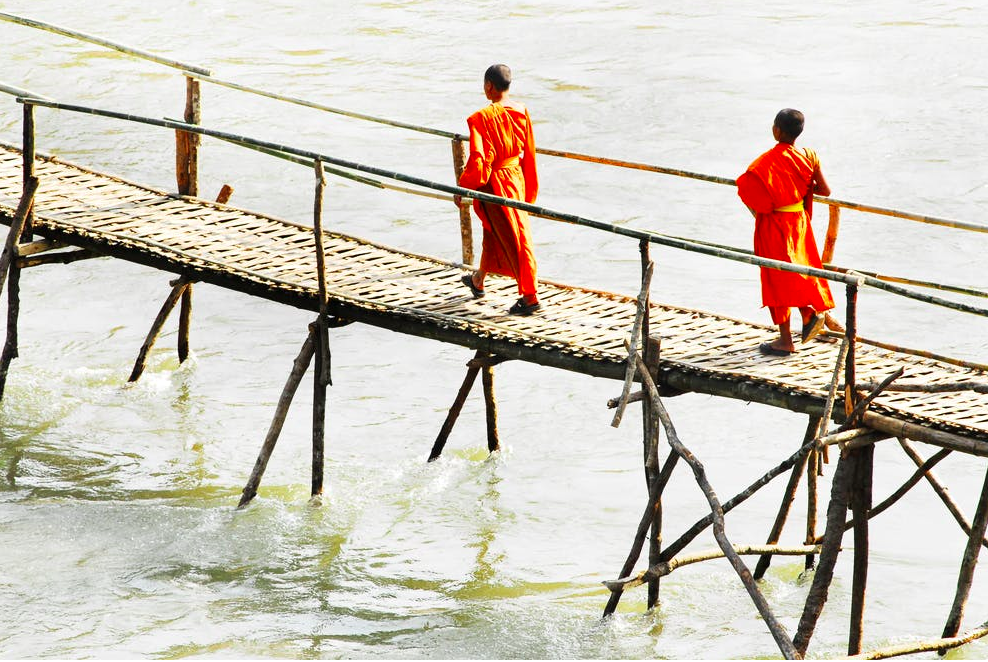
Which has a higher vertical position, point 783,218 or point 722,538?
point 783,218

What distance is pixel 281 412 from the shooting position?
788 centimetres

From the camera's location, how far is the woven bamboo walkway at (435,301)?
6.26 metres

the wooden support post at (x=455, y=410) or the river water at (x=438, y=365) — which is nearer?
the river water at (x=438, y=365)

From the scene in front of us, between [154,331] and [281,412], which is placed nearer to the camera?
[281,412]

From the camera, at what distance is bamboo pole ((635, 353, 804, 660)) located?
5.87 metres

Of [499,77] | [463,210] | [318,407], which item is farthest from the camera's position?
[463,210]

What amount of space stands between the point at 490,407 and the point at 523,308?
1.94 m

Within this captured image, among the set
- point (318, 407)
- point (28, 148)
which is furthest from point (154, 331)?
point (318, 407)

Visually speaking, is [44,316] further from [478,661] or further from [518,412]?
[478,661]

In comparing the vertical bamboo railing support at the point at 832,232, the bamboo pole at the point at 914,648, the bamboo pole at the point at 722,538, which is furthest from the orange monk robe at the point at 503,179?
the bamboo pole at the point at 914,648

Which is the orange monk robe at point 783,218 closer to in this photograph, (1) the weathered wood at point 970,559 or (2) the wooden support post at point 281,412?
(1) the weathered wood at point 970,559

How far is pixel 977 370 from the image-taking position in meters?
6.52

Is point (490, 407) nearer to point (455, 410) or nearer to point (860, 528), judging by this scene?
point (455, 410)

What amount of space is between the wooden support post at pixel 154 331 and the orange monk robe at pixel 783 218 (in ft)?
14.8
